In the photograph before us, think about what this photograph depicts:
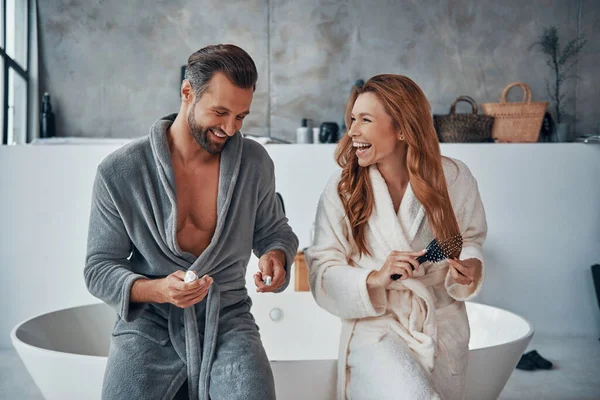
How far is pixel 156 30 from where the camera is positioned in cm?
455

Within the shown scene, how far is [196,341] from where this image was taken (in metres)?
1.88

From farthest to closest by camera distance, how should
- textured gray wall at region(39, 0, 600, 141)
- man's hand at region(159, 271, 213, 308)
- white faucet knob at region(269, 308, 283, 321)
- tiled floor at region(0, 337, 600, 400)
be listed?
1. textured gray wall at region(39, 0, 600, 141)
2. white faucet knob at region(269, 308, 283, 321)
3. tiled floor at region(0, 337, 600, 400)
4. man's hand at region(159, 271, 213, 308)

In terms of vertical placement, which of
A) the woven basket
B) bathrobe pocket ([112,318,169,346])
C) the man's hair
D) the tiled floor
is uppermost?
the woven basket

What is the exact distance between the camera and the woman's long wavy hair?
217 centimetres

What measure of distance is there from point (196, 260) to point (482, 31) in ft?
10.7

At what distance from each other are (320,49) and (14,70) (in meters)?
1.86

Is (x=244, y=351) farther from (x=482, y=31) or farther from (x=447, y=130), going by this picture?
(x=482, y=31)

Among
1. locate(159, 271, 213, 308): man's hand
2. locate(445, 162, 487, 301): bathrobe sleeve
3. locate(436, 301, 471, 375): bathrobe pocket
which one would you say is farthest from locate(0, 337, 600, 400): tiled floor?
locate(159, 271, 213, 308): man's hand

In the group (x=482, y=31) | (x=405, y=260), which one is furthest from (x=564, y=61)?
(x=405, y=260)

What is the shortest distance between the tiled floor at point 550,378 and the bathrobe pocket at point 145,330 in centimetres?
131

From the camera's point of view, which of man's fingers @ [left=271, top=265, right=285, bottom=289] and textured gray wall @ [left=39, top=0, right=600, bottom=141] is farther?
textured gray wall @ [left=39, top=0, right=600, bottom=141]

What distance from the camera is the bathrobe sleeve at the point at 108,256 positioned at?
1810mm

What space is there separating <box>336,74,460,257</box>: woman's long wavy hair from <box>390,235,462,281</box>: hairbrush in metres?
0.08

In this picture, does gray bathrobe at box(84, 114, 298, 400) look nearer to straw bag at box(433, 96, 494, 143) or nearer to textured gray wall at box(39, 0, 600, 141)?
straw bag at box(433, 96, 494, 143)
